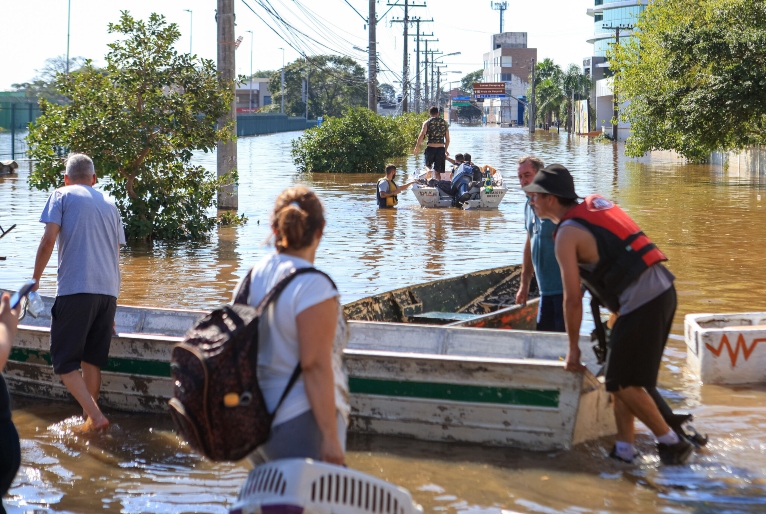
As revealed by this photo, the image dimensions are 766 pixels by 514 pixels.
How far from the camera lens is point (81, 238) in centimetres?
612

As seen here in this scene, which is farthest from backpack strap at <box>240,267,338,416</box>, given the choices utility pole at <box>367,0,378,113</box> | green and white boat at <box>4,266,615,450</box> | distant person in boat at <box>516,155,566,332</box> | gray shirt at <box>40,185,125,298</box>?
utility pole at <box>367,0,378,113</box>

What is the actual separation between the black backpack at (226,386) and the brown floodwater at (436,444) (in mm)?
2065

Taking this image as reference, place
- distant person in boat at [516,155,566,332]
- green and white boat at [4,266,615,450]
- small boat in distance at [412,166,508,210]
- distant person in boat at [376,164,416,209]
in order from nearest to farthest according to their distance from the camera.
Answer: green and white boat at [4,266,615,450] → distant person in boat at [516,155,566,332] → distant person in boat at [376,164,416,209] → small boat in distance at [412,166,508,210]

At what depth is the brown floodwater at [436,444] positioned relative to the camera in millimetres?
5352

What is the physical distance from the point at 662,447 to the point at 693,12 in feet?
105

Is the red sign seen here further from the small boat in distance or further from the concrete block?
the concrete block

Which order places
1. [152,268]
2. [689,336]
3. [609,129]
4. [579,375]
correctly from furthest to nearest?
[609,129] < [152,268] < [689,336] < [579,375]

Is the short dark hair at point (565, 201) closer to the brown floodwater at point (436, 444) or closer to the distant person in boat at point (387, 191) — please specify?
the brown floodwater at point (436, 444)

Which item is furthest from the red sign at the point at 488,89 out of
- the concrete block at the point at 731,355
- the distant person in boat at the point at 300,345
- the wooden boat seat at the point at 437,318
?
the distant person in boat at the point at 300,345

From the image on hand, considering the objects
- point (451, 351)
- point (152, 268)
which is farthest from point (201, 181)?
point (451, 351)

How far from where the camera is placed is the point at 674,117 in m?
28.0

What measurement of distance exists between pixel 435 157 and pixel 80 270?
1671cm

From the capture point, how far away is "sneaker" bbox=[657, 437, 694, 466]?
5.59 m

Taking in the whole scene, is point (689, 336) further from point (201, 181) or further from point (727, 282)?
point (201, 181)
